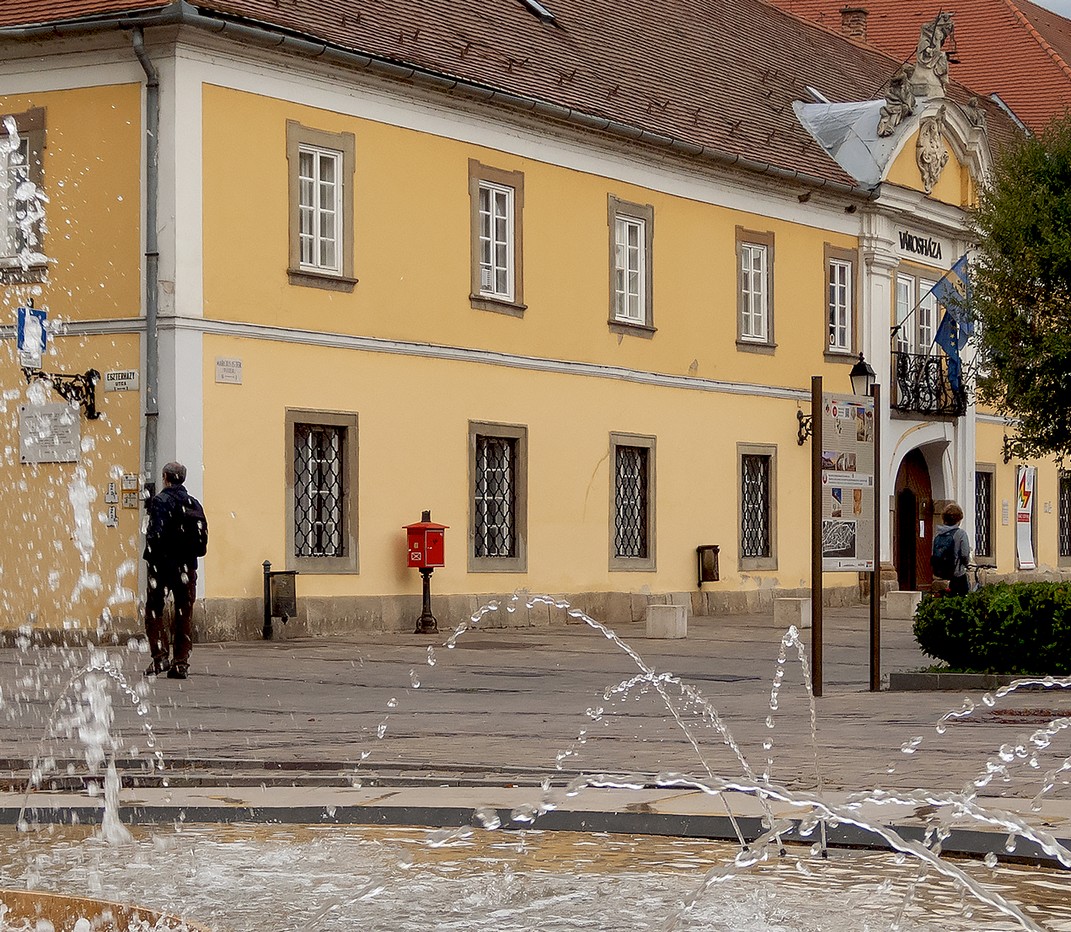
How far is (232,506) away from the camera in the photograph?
2394 cm

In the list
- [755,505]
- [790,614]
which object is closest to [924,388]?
[755,505]

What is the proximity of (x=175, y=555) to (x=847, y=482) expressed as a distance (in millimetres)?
5645

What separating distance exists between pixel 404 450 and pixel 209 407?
11.4 feet

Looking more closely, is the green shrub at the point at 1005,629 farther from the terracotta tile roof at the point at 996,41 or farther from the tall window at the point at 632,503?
the terracotta tile roof at the point at 996,41

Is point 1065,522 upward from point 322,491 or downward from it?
downward

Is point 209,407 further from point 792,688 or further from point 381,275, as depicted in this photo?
point 792,688

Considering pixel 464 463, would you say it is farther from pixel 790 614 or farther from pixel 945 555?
pixel 945 555

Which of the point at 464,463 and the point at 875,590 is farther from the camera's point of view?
the point at 464,463

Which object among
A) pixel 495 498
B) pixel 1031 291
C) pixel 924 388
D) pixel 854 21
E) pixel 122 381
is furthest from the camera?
pixel 854 21

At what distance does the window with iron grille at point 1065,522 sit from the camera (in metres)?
45.9

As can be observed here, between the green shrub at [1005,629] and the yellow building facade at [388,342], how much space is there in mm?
9338

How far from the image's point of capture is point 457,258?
27406 millimetres

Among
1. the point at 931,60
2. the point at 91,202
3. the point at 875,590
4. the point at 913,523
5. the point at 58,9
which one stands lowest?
the point at 875,590

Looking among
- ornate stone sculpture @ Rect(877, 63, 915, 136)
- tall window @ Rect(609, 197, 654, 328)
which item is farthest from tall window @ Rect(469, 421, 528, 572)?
ornate stone sculpture @ Rect(877, 63, 915, 136)
